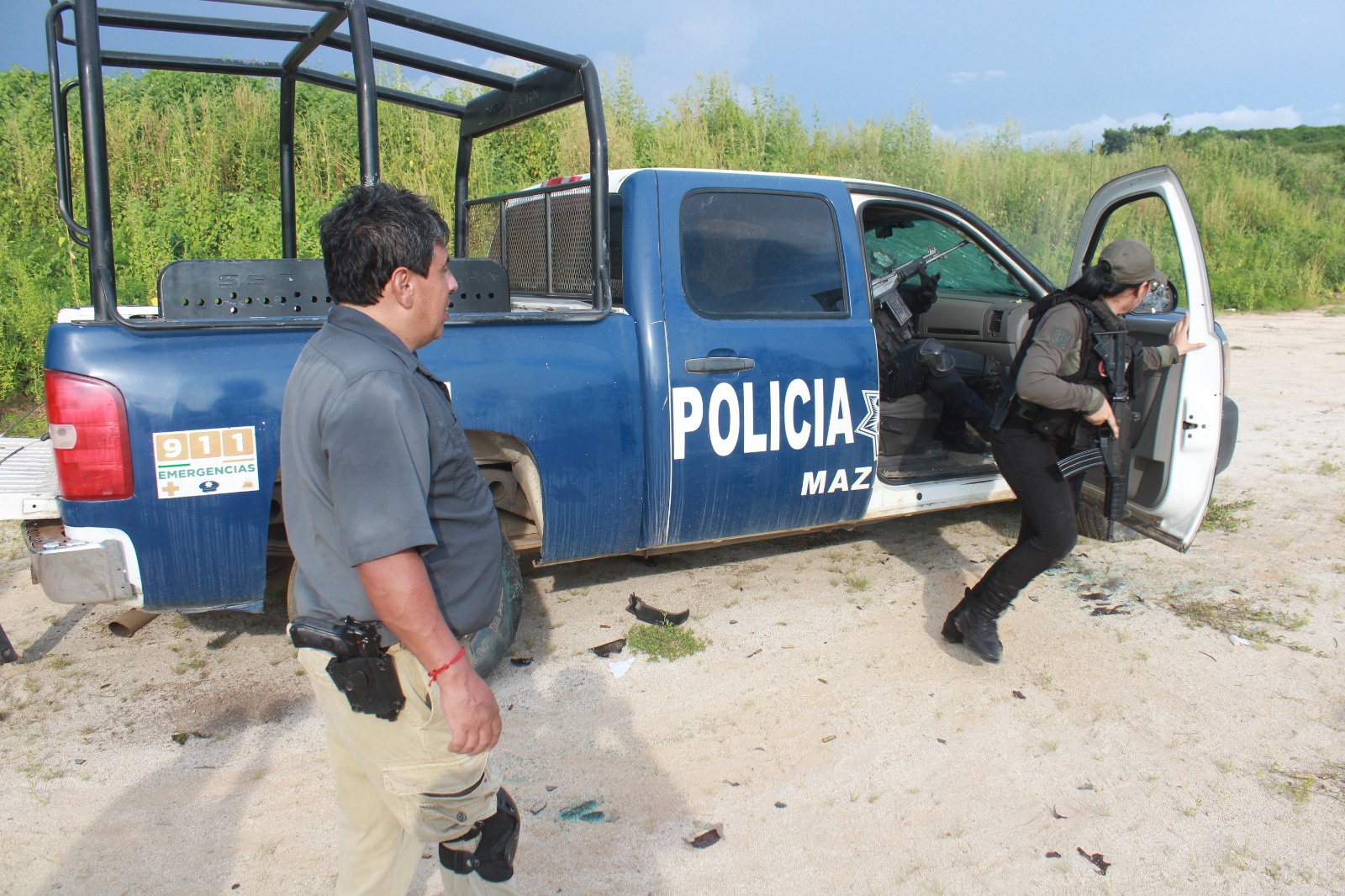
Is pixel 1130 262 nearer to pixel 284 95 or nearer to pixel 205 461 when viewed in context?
pixel 205 461

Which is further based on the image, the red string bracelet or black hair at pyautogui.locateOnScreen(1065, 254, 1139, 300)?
black hair at pyautogui.locateOnScreen(1065, 254, 1139, 300)

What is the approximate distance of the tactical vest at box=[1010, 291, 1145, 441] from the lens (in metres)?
3.47

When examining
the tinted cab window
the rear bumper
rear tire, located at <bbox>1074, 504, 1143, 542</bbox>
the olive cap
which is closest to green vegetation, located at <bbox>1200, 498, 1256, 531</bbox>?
rear tire, located at <bbox>1074, 504, 1143, 542</bbox>

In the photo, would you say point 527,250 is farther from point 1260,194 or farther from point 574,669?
point 1260,194

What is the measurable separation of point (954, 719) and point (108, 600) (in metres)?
2.82

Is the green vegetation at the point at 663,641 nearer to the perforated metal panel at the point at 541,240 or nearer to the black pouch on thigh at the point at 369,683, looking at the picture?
the perforated metal panel at the point at 541,240

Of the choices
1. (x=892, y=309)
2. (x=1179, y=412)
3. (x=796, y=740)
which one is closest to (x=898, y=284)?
(x=892, y=309)

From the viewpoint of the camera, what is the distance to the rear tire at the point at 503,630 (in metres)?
3.36

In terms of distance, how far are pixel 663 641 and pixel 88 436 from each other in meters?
2.17

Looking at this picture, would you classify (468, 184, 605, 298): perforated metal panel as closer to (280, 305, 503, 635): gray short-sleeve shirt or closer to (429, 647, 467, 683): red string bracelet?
(280, 305, 503, 635): gray short-sleeve shirt

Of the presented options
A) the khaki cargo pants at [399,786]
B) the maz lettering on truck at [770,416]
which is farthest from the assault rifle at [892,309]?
the khaki cargo pants at [399,786]

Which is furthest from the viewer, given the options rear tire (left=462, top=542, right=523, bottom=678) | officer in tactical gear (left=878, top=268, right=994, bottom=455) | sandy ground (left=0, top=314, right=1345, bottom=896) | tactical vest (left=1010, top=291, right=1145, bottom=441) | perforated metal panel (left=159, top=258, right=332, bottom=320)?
officer in tactical gear (left=878, top=268, right=994, bottom=455)

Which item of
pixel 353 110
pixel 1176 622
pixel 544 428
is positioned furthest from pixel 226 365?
pixel 353 110

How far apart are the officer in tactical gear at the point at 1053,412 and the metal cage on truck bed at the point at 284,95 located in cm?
164
